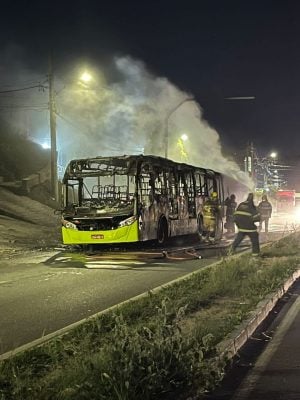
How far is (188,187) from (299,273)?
8.90 metres

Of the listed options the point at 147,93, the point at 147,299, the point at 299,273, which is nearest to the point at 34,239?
the point at 299,273

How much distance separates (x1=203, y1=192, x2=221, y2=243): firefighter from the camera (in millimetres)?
19828

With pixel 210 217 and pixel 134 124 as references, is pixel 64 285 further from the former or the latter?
pixel 134 124

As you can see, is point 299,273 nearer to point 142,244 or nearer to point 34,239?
point 142,244

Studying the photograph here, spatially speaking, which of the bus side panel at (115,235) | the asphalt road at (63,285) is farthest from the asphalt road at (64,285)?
the bus side panel at (115,235)

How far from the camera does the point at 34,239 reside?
1997 centimetres

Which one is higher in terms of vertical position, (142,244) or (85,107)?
(85,107)

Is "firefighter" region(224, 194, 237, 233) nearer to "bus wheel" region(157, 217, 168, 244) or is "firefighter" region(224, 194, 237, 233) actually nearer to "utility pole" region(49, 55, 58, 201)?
"bus wheel" region(157, 217, 168, 244)

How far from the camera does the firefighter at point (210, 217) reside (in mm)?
19828

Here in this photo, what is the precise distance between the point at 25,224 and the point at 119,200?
30.1 ft

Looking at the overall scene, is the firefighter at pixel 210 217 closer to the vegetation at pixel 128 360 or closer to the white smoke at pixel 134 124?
the vegetation at pixel 128 360

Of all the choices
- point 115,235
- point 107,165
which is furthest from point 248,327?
point 107,165

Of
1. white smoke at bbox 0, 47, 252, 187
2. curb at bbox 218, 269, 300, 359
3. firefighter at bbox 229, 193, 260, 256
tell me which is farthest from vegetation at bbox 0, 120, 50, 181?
curb at bbox 218, 269, 300, 359

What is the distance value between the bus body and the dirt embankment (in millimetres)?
2651
